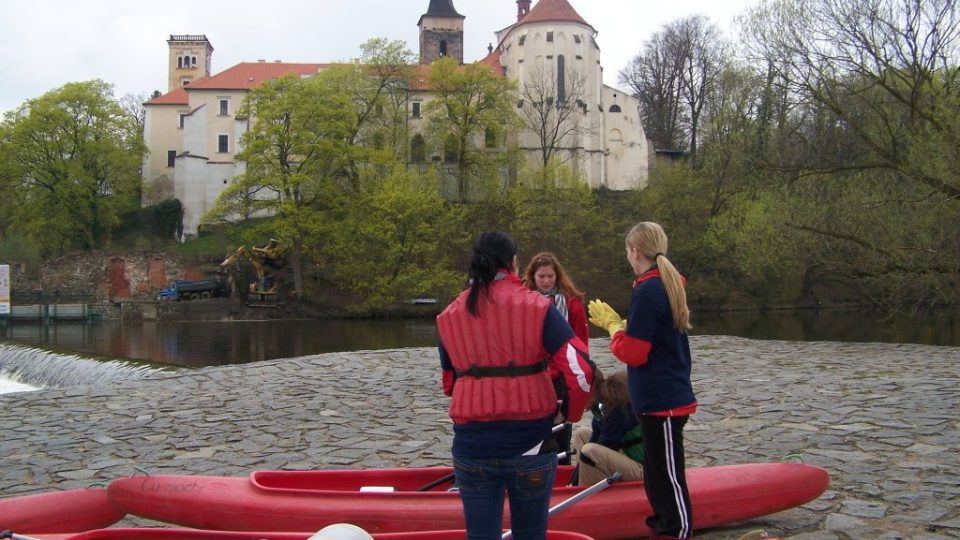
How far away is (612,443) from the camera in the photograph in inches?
197

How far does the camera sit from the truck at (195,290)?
149 ft

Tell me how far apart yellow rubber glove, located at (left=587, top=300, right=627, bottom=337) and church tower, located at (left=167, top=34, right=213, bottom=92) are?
88590 millimetres

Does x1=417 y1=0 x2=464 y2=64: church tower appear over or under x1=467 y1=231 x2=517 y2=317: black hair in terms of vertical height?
over

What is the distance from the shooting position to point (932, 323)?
1195 inches

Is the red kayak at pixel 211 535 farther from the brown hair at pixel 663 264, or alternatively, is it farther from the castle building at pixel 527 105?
the castle building at pixel 527 105

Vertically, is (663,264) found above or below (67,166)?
below

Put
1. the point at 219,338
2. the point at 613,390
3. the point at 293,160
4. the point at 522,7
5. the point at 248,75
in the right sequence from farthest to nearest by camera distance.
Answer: the point at 522,7, the point at 248,75, the point at 293,160, the point at 219,338, the point at 613,390

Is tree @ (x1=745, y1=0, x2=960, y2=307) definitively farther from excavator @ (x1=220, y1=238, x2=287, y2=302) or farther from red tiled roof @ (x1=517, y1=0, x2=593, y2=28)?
red tiled roof @ (x1=517, y1=0, x2=593, y2=28)

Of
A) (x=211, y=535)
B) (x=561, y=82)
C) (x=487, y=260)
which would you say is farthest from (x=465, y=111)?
(x=487, y=260)

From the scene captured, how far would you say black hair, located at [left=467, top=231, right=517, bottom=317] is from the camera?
3.44 m

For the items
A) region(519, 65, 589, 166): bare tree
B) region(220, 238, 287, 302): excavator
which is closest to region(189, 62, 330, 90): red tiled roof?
region(519, 65, 589, 166): bare tree

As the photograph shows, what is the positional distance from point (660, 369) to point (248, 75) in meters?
65.5

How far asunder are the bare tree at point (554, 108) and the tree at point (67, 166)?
93.7 feet

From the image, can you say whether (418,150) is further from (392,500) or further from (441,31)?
(392,500)
